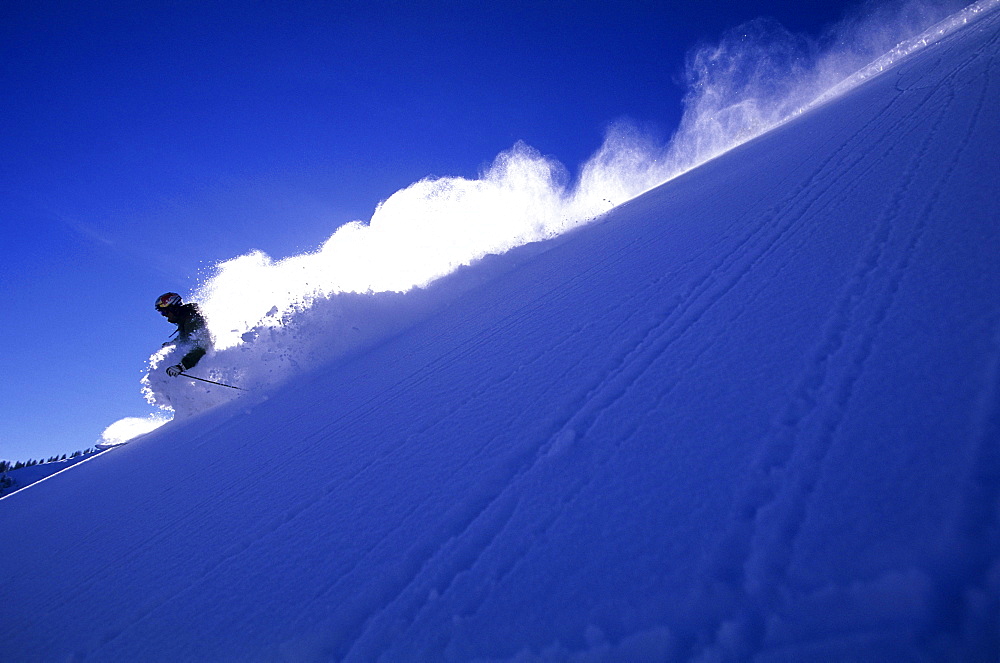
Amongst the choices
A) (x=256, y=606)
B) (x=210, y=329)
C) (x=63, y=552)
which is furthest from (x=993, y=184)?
(x=210, y=329)

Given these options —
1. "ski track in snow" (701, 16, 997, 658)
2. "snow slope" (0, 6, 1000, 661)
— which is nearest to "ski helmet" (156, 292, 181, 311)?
"snow slope" (0, 6, 1000, 661)

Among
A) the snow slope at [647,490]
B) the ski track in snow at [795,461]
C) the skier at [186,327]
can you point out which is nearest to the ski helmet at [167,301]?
the skier at [186,327]

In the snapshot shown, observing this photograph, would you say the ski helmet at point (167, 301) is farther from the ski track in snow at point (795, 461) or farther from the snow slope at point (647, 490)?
the ski track in snow at point (795, 461)

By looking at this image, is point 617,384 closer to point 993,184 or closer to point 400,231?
point 993,184

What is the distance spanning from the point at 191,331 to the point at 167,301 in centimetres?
111

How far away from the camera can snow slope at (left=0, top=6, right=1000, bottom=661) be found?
1126 millimetres

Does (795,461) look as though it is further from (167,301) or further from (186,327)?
(167,301)

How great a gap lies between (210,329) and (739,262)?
925cm

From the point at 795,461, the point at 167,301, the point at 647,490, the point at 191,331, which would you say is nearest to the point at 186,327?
the point at 191,331

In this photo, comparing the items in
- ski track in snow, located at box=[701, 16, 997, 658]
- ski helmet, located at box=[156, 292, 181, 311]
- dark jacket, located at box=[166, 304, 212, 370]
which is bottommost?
ski track in snow, located at box=[701, 16, 997, 658]

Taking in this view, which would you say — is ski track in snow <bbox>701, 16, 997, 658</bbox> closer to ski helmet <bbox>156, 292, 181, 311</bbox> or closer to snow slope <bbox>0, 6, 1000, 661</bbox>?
snow slope <bbox>0, 6, 1000, 661</bbox>

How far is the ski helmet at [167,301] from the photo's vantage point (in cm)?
915

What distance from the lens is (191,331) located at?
876cm

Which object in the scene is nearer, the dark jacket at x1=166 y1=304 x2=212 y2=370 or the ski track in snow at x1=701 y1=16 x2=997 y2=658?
the ski track in snow at x1=701 y1=16 x2=997 y2=658
